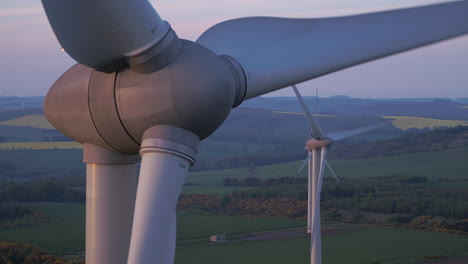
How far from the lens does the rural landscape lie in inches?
1778

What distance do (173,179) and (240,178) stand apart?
97.1 meters

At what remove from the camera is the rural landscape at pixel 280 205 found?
148 feet

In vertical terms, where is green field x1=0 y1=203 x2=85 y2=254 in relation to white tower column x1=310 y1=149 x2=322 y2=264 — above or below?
above

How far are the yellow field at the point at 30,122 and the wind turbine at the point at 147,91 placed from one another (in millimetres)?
163682

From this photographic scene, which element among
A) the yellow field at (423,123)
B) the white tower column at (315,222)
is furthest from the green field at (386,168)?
the yellow field at (423,123)

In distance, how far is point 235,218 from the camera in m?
67.4

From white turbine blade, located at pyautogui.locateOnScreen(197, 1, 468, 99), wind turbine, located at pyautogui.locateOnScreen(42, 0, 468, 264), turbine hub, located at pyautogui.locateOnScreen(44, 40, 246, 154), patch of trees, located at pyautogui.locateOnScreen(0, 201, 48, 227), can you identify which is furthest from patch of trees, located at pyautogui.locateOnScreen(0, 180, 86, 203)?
turbine hub, located at pyautogui.locateOnScreen(44, 40, 246, 154)

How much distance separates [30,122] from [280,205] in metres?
107

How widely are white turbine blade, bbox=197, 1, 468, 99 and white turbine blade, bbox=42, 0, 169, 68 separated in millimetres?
1883

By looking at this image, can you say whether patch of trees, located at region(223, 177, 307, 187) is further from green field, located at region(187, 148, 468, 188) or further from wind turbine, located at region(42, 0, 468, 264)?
wind turbine, located at region(42, 0, 468, 264)

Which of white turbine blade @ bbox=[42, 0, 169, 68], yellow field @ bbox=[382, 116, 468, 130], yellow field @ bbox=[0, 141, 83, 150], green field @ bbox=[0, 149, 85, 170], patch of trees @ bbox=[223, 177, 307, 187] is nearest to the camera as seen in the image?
white turbine blade @ bbox=[42, 0, 169, 68]

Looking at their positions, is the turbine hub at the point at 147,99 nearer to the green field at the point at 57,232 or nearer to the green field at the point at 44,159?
the green field at the point at 57,232

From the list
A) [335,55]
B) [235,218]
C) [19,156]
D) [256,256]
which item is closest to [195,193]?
[235,218]

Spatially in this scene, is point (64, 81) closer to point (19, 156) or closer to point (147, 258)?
point (147, 258)
